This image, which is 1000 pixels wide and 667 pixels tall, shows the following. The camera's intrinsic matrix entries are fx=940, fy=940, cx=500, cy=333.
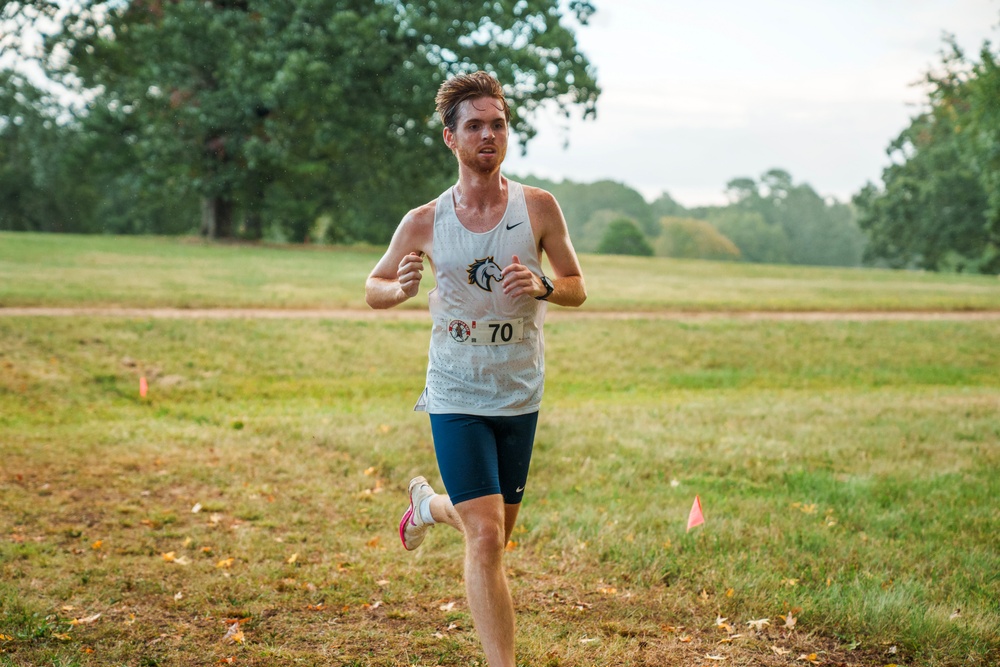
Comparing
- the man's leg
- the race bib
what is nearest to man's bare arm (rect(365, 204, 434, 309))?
the race bib

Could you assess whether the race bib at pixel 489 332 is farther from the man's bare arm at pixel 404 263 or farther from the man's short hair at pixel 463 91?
the man's short hair at pixel 463 91

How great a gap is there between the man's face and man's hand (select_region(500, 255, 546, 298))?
467 mm

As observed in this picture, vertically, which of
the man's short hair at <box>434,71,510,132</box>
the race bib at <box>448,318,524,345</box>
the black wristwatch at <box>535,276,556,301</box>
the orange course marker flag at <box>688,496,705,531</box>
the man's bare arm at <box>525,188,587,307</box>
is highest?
the man's short hair at <box>434,71,510,132</box>

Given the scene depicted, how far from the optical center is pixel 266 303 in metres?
17.2

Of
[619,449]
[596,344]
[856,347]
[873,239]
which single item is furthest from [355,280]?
[873,239]

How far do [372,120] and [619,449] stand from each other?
790 inches

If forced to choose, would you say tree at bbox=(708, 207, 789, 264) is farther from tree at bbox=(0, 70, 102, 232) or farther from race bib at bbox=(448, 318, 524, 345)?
race bib at bbox=(448, 318, 524, 345)

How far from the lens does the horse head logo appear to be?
3777 millimetres

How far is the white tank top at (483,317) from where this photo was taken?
380cm

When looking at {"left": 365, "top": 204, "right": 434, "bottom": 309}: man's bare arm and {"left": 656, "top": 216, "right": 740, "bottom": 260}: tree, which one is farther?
{"left": 656, "top": 216, "right": 740, "bottom": 260}: tree

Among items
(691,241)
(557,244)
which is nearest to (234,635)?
(557,244)

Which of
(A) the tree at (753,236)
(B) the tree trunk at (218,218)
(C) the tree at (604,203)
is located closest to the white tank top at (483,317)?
(B) the tree trunk at (218,218)

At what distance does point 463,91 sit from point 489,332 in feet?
3.23

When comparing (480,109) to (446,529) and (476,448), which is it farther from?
(446,529)
